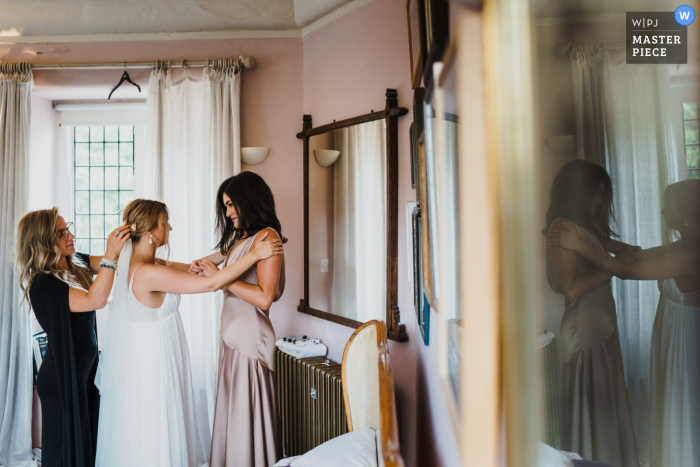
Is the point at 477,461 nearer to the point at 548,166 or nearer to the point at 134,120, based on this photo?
the point at 548,166

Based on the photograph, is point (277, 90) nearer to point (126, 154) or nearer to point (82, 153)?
point (126, 154)

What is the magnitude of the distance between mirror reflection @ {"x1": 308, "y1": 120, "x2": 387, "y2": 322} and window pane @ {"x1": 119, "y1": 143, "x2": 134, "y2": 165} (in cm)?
167

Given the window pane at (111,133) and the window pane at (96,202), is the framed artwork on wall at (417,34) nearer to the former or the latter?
A: the window pane at (111,133)

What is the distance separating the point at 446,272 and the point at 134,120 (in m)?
3.66

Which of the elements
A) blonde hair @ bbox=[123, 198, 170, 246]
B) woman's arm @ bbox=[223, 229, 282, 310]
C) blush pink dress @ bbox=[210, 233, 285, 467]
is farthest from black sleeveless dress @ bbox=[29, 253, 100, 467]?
woman's arm @ bbox=[223, 229, 282, 310]

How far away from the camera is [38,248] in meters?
2.31

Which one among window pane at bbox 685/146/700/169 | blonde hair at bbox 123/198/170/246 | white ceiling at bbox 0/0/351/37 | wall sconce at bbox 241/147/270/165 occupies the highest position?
white ceiling at bbox 0/0/351/37

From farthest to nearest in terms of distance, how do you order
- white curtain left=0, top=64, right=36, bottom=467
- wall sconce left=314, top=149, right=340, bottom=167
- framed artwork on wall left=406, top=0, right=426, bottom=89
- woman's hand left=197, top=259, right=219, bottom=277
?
white curtain left=0, top=64, right=36, bottom=467 < wall sconce left=314, top=149, right=340, bottom=167 < woman's hand left=197, top=259, right=219, bottom=277 < framed artwork on wall left=406, top=0, right=426, bottom=89

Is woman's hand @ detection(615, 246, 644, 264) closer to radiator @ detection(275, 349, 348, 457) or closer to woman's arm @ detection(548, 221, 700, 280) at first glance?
woman's arm @ detection(548, 221, 700, 280)

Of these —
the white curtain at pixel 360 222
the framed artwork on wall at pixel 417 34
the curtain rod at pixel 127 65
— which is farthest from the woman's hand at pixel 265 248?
the curtain rod at pixel 127 65

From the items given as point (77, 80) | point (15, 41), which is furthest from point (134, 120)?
point (15, 41)

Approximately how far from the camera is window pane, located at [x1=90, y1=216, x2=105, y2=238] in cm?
368

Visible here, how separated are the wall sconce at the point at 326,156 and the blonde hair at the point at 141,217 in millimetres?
1021

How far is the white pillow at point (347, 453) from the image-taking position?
1.38 metres
